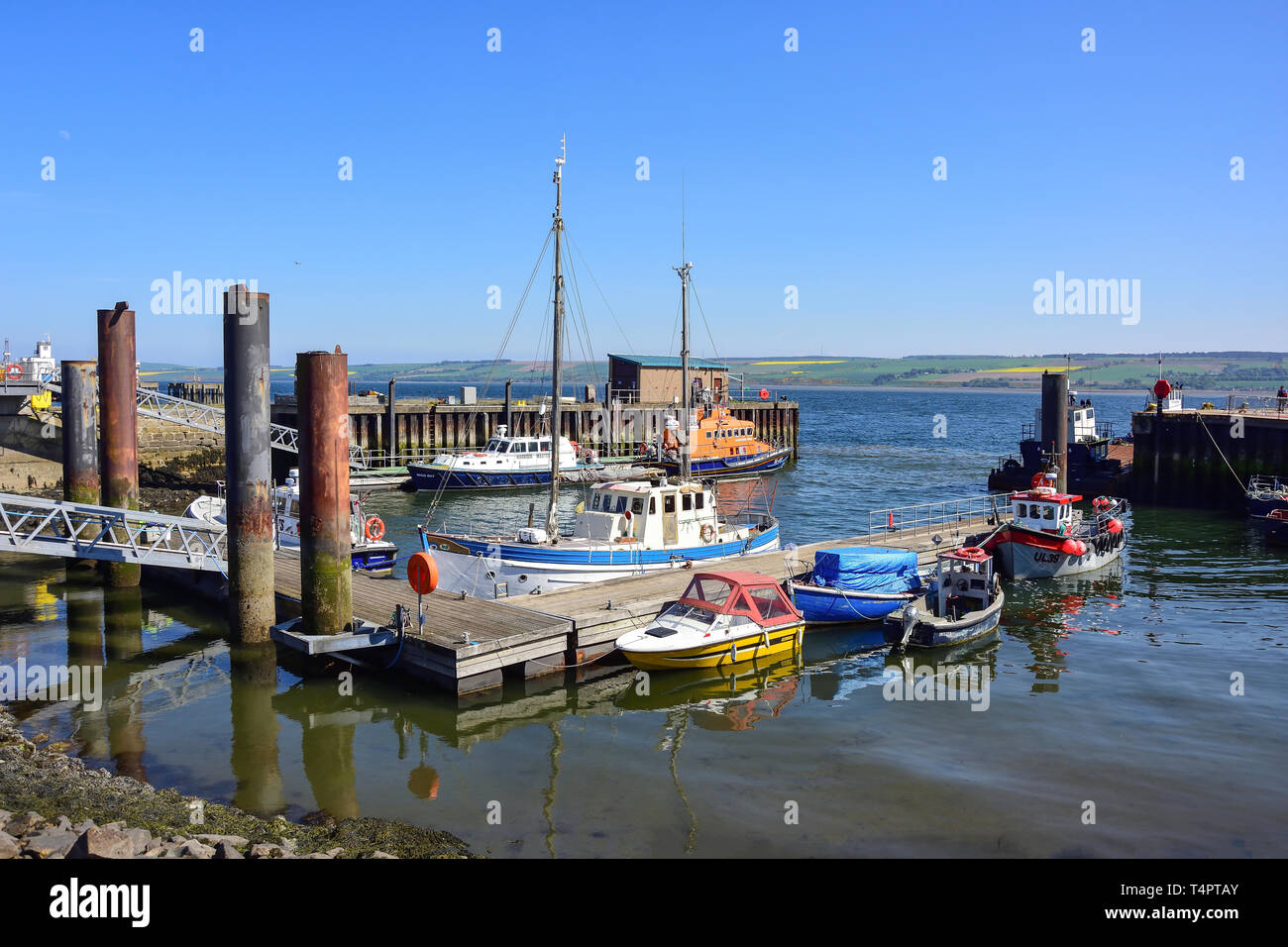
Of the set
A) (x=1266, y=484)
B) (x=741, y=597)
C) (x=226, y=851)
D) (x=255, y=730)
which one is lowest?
(x=255, y=730)

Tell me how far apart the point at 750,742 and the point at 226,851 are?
27.6ft

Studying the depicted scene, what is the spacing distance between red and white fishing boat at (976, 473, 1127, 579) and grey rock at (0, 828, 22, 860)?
1016 inches

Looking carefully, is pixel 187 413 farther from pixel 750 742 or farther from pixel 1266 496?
pixel 1266 496

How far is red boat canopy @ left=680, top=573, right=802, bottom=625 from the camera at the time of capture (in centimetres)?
1905

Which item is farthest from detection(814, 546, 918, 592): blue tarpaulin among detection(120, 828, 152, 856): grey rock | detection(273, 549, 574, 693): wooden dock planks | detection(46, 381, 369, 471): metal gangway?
detection(46, 381, 369, 471): metal gangway

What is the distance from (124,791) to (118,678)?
6.86m

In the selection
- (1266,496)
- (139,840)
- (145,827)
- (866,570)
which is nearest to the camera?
(139,840)

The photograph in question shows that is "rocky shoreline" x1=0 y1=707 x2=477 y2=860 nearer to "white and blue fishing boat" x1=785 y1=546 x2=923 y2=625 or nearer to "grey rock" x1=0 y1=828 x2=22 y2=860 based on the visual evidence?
"grey rock" x1=0 y1=828 x2=22 y2=860

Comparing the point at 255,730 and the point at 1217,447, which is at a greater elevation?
the point at 1217,447

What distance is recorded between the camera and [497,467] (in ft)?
169

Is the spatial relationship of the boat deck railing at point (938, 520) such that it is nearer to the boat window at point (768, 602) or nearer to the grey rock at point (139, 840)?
the boat window at point (768, 602)

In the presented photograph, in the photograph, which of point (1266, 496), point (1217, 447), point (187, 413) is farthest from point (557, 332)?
point (1217, 447)
